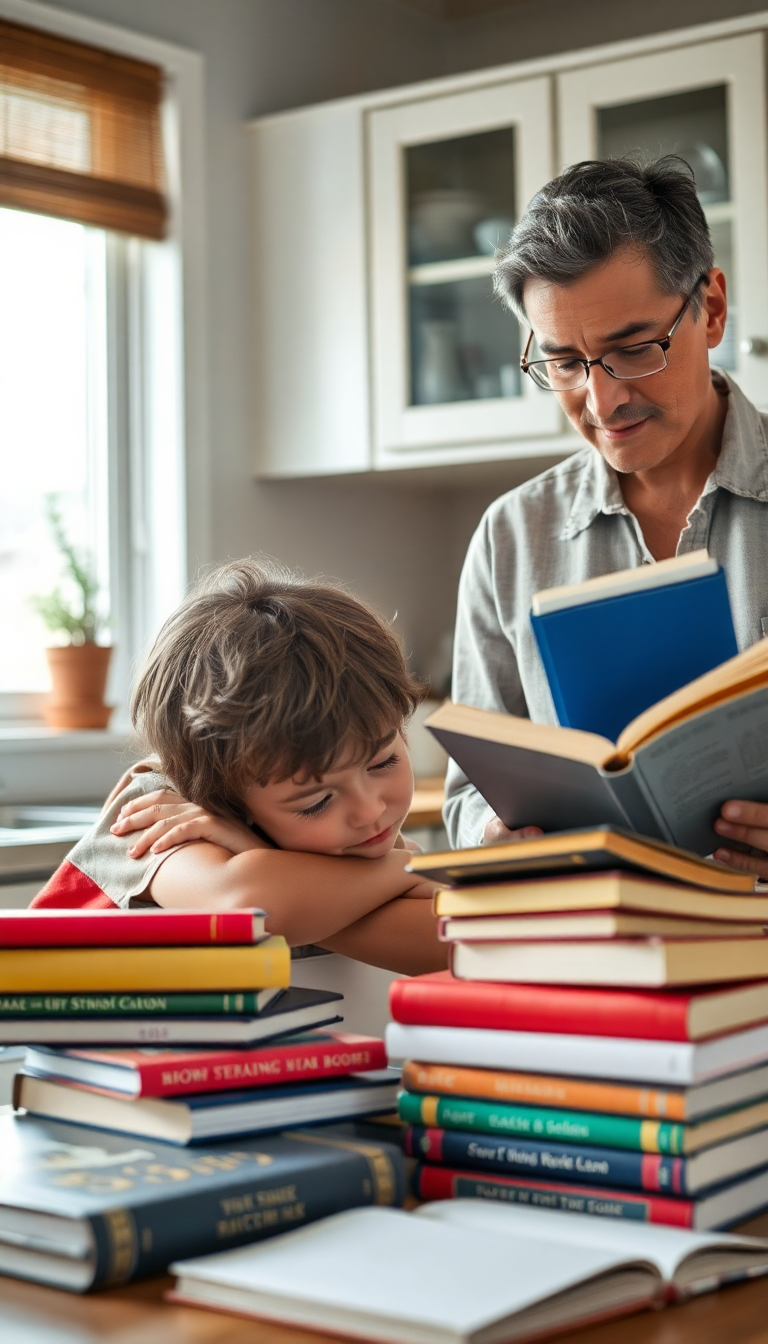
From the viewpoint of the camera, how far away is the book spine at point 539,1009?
32.5 inches

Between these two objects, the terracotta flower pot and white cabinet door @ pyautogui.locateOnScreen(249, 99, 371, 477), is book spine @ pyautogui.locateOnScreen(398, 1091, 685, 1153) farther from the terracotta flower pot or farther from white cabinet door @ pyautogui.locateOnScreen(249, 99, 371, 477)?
white cabinet door @ pyautogui.locateOnScreen(249, 99, 371, 477)

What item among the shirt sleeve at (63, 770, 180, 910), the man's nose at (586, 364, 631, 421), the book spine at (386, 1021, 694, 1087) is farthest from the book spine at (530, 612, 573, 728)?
the man's nose at (586, 364, 631, 421)

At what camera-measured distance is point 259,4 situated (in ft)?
12.1

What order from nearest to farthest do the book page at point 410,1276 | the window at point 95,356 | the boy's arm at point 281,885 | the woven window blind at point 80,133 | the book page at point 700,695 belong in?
the book page at point 410,1276 → the book page at point 700,695 → the boy's arm at point 281,885 → the woven window blind at point 80,133 → the window at point 95,356

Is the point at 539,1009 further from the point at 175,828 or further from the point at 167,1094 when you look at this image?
the point at 175,828

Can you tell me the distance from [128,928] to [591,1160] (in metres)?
0.31

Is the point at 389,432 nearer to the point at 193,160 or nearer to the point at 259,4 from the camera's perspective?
the point at 193,160

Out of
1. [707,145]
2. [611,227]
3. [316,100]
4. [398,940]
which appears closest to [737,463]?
[611,227]

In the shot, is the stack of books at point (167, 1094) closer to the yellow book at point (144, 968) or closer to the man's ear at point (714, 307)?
the yellow book at point (144, 968)

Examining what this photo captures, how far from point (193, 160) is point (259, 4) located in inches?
19.5

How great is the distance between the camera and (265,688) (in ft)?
4.01

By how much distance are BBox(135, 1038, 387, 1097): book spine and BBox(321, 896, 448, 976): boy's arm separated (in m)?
0.33

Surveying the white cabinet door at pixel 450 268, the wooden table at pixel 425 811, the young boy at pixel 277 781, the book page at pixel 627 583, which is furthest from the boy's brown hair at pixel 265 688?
the white cabinet door at pixel 450 268

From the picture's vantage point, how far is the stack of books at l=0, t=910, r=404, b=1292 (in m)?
0.79
